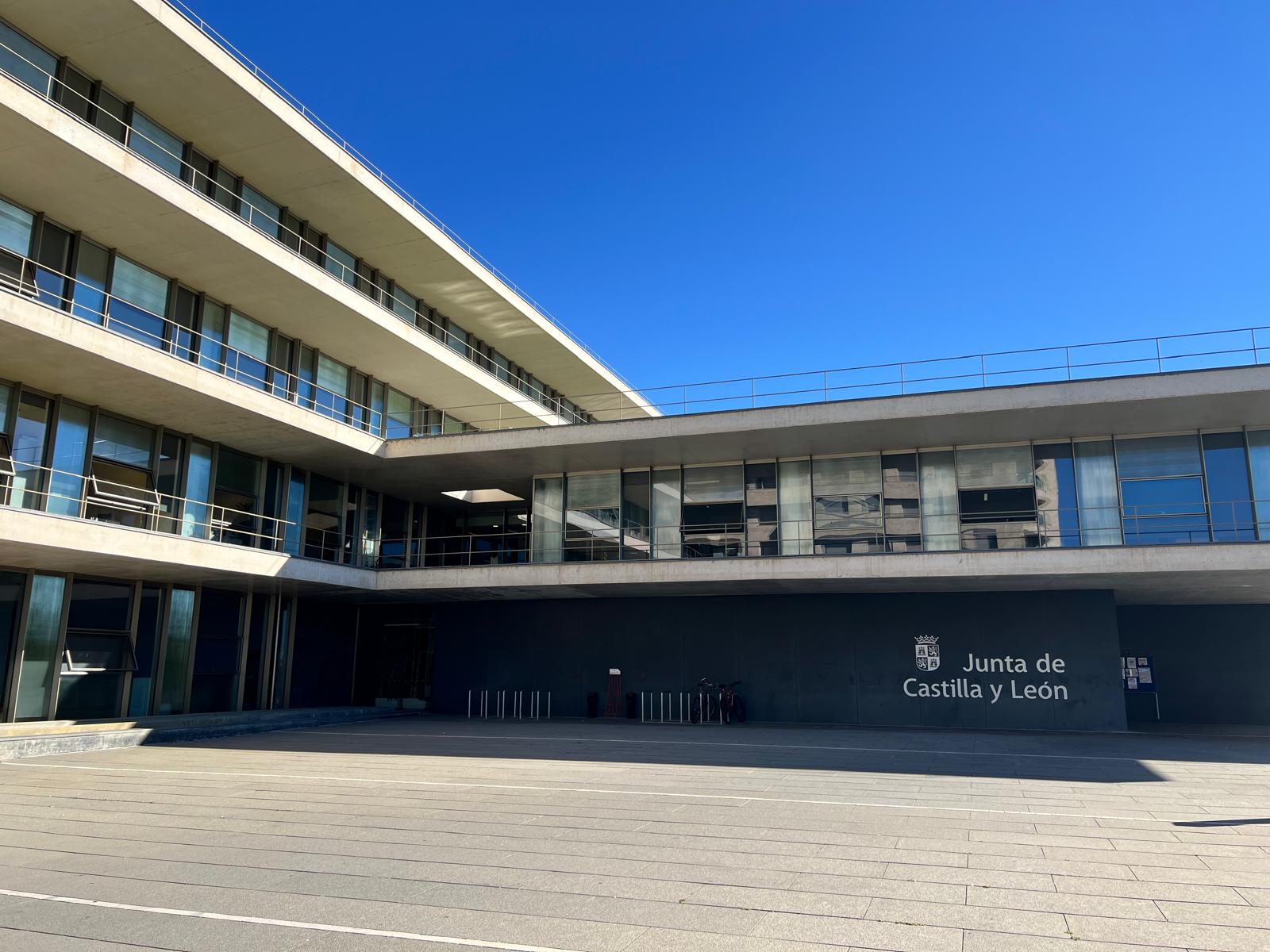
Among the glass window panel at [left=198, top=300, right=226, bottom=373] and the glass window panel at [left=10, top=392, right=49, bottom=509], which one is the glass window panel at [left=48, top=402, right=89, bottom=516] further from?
the glass window panel at [left=198, top=300, right=226, bottom=373]

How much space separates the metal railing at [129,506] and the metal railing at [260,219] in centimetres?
601

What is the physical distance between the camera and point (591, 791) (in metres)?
11.8

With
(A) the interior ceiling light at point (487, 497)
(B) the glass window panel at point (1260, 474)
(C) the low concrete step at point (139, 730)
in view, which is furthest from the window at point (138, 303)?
(B) the glass window panel at point (1260, 474)

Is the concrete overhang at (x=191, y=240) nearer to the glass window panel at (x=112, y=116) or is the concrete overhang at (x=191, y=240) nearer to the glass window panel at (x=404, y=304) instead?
the glass window panel at (x=404, y=304)

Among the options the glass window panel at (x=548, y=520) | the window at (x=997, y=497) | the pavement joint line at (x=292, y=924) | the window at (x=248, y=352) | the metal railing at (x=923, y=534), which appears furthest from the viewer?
the glass window panel at (x=548, y=520)

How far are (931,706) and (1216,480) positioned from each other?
7.88m

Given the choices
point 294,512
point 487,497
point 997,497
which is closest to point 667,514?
point 997,497

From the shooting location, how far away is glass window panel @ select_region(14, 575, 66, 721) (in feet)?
57.8

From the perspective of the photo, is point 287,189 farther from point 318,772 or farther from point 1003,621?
point 1003,621

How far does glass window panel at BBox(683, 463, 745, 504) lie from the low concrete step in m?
10.7

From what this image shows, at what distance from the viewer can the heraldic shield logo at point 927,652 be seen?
2170 centimetres

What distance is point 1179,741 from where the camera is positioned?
18219mm

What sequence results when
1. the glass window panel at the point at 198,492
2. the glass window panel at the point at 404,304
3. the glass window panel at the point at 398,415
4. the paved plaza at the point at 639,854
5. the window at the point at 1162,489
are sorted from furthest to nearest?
the glass window panel at the point at 398,415 < the glass window panel at the point at 404,304 < the glass window panel at the point at 198,492 < the window at the point at 1162,489 < the paved plaza at the point at 639,854

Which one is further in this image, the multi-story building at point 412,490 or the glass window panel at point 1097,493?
the glass window panel at point 1097,493
